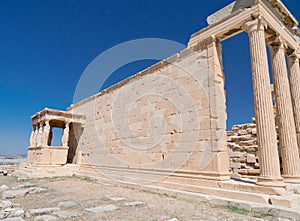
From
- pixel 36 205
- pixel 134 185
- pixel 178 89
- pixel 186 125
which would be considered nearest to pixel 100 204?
pixel 36 205

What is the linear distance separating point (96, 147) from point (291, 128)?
942cm

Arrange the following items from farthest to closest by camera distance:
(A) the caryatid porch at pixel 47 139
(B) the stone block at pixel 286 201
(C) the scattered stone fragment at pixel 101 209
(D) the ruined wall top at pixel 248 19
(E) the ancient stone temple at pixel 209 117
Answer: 1. (A) the caryatid porch at pixel 47 139
2. (D) the ruined wall top at pixel 248 19
3. (E) the ancient stone temple at pixel 209 117
4. (C) the scattered stone fragment at pixel 101 209
5. (B) the stone block at pixel 286 201

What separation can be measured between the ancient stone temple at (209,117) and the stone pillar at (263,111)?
0.02 meters

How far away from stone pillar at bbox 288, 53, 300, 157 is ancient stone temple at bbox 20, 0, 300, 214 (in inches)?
1.2

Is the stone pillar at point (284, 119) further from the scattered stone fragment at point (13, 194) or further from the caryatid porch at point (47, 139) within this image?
the caryatid porch at point (47, 139)

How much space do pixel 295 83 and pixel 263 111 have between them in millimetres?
3410

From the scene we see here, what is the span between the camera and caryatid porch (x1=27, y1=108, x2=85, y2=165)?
1360 cm

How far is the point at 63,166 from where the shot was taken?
13.9 m

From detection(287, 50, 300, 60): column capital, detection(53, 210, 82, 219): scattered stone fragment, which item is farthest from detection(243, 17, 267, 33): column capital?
detection(53, 210, 82, 219): scattered stone fragment

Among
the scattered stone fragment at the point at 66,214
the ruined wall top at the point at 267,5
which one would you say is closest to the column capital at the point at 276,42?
the ruined wall top at the point at 267,5

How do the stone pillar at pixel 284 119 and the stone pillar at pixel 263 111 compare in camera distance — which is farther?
the stone pillar at pixel 284 119

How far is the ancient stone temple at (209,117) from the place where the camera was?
5.92 meters

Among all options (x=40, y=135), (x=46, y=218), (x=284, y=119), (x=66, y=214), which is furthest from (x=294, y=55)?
(x=40, y=135)

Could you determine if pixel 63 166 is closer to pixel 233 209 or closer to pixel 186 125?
pixel 186 125
